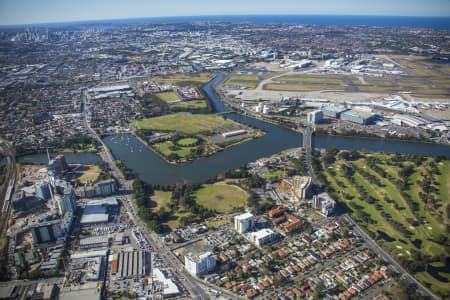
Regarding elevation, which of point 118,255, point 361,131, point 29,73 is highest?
point 29,73

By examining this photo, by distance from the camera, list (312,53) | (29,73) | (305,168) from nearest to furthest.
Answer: (305,168) → (29,73) → (312,53)

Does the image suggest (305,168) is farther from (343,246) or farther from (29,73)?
(29,73)

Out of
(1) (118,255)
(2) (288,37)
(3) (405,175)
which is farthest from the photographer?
(2) (288,37)

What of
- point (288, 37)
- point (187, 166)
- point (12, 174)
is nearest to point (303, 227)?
point (187, 166)

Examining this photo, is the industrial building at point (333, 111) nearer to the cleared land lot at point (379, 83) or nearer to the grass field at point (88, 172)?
the cleared land lot at point (379, 83)

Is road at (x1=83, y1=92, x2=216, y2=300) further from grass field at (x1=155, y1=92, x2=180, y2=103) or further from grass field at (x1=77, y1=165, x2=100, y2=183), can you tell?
grass field at (x1=155, y1=92, x2=180, y2=103)

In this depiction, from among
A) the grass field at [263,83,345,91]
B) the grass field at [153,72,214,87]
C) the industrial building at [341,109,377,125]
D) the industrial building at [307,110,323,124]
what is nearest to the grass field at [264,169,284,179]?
the industrial building at [307,110,323,124]

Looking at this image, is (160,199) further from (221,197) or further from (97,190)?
(97,190)
